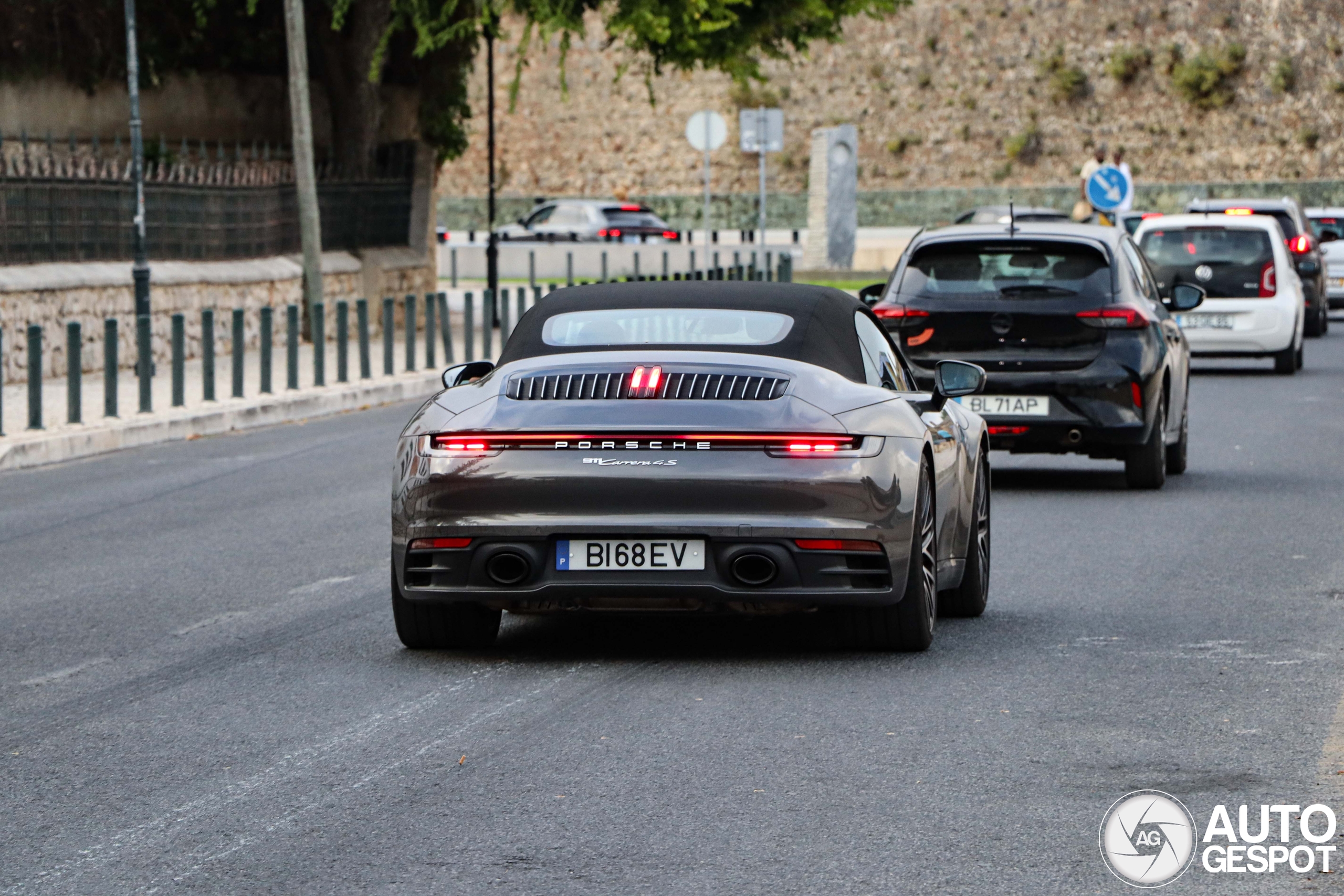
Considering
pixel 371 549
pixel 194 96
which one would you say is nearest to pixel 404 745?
pixel 371 549

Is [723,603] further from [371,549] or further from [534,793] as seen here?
[371,549]

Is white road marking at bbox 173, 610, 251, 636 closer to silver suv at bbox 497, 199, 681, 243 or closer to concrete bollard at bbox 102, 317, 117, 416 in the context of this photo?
concrete bollard at bbox 102, 317, 117, 416

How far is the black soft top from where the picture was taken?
8.40 m

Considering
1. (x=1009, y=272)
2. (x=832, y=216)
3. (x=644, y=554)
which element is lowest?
(x=644, y=554)

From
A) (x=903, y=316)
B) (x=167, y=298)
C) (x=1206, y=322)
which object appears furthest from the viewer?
(x=167, y=298)

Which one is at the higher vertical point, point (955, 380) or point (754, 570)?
point (955, 380)

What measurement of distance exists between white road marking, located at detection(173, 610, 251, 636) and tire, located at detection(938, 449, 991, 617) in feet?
9.17

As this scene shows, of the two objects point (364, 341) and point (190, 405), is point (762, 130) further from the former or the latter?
point (190, 405)

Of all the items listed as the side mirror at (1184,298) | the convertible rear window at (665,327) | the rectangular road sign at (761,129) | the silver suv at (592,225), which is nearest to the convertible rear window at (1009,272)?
the side mirror at (1184,298)

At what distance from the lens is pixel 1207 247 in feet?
83.4

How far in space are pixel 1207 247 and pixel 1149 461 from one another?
37.9 feet

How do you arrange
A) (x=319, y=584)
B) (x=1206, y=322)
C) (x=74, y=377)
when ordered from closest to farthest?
1. (x=319, y=584)
2. (x=74, y=377)
3. (x=1206, y=322)

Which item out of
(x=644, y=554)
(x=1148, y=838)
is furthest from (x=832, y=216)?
(x=1148, y=838)

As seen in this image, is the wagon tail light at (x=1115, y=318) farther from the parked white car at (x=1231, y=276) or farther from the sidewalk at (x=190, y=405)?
the parked white car at (x=1231, y=276)
